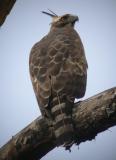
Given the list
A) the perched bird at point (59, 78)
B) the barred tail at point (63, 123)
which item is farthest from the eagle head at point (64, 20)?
the barred tail at point (63, 123)

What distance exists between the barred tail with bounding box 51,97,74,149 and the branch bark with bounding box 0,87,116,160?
7 cm

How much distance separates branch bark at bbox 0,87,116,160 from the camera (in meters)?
3.87

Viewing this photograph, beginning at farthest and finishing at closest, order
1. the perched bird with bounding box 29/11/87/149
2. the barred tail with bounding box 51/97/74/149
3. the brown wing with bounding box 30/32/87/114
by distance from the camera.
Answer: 1. the brown wing with bounding box 30/32/87/114
2. the perched bird with bounding box 29/11/87/149
3. the barred tail with bounding box 51/97/74/149

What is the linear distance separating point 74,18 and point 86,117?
14.9 feet

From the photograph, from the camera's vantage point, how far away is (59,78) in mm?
4828

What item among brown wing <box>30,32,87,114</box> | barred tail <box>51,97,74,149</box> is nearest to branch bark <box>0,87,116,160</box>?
barred tail <box>51,97,74,149</box>

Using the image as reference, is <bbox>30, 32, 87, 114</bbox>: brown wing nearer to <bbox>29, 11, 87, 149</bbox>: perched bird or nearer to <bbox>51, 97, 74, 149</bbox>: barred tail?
<bbox>29, 11, 87, 149</bbox>: perched bird

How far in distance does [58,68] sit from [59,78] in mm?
244

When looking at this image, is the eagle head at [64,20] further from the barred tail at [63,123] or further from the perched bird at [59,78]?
the barred tail at [63,123]

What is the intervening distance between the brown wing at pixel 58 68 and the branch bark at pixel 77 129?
0.38 meters

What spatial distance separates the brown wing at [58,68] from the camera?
15.6 feet

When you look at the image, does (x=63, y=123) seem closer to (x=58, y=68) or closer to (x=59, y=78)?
(x=59, y=78)

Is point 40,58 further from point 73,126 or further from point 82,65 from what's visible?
point 73,126

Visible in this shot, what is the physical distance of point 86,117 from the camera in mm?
4016
